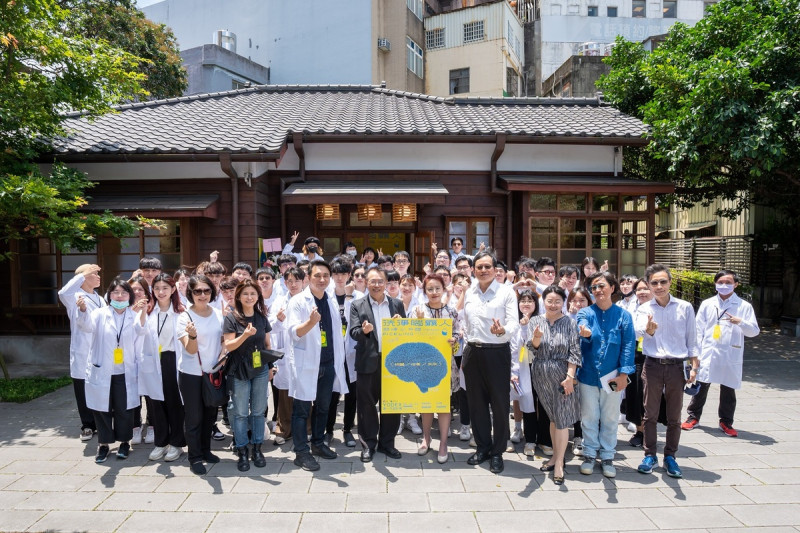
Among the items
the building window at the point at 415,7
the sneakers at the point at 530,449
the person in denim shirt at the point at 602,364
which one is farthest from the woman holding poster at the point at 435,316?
the building window at the point at 415,7

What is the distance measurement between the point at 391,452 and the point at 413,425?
87 cm

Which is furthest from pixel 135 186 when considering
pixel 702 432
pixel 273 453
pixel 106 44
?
pixel 702 432

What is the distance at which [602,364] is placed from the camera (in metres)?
4.45

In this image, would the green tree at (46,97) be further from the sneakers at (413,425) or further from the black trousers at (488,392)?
the black trousers at (488,392)

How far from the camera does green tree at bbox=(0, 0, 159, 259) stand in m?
6.64

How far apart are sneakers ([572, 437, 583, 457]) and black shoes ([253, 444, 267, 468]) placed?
316 centimetres

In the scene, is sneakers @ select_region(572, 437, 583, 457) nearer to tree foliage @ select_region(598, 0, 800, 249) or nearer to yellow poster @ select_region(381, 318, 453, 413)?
yellow poster @ select_region(381, 318, 453, 413)

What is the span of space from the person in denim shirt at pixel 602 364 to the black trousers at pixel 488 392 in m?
0.72

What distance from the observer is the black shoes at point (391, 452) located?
5.00 meters

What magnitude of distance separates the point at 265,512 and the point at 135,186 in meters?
8.20

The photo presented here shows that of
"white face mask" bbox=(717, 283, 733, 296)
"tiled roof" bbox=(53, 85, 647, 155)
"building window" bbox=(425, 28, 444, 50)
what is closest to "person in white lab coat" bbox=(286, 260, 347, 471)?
"white face mask" bbox=(717, 283, 733, 296)

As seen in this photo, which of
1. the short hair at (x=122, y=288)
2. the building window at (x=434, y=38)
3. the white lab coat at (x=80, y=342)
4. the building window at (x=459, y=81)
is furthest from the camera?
the building window at (x=434, y=38)

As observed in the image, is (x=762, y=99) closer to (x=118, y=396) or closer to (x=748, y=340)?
(x=748, y=340)

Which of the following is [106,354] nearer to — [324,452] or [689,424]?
[324,452]
